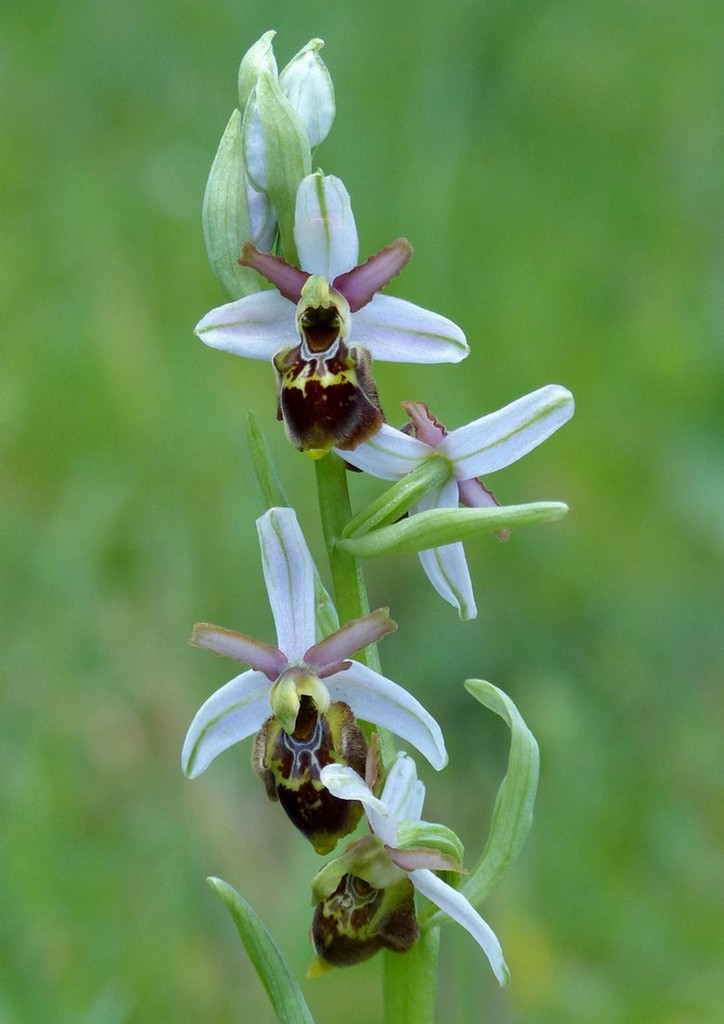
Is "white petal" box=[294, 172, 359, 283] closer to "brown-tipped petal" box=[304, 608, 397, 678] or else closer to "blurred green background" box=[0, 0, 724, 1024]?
"brown-tipped petal" box=[304, 608, 397, 678]

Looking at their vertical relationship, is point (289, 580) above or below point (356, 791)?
above

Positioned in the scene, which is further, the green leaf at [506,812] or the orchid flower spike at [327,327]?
the green leaf at [506,812]

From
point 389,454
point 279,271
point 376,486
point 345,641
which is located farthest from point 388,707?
point 376,486

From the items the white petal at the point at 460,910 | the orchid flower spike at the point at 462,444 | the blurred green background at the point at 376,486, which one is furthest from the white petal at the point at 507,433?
the blurred green background at the point at 376,486

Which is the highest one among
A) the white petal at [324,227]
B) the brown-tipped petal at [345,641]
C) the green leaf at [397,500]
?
the white petal at [324,227]

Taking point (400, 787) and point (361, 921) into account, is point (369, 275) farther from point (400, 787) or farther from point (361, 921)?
point (361, 921)

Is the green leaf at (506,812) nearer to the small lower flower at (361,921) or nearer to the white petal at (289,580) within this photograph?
the small lower flower at (361,921)

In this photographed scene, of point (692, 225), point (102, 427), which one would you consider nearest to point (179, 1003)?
point (102, 427)
